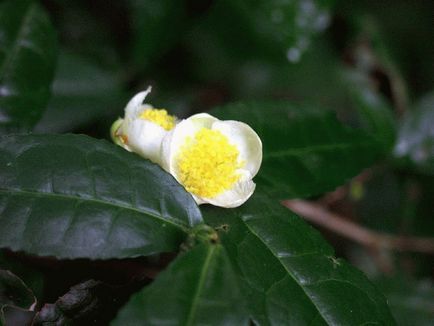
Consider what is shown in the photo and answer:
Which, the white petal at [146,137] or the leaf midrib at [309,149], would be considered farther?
the leaf midrib at [309,149]

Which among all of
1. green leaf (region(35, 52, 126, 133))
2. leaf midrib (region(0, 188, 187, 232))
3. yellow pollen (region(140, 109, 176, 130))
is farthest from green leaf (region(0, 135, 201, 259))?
green leaf (region(35, 52, 126, 133))

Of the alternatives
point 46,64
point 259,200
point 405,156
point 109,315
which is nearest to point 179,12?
point 46,64

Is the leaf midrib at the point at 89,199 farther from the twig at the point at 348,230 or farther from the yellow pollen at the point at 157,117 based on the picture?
the twig at the point at 348,230

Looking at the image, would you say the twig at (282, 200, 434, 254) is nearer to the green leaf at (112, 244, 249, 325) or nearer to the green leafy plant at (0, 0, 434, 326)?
the green leafy plant at (0, 0, 434, 326)

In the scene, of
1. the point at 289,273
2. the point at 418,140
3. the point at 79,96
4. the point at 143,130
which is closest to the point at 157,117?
the point at 143,130

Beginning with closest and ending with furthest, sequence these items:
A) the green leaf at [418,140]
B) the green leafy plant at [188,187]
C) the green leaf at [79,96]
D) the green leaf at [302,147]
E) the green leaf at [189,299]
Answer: the green leaf at [189,299]
the green leafy plant at [188,187]
the green leaf at [302,147]
the green leaf at [79,96]
the green leaf at [418,140]

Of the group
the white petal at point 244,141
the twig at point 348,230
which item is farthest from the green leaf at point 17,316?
the twig at point 348,230
